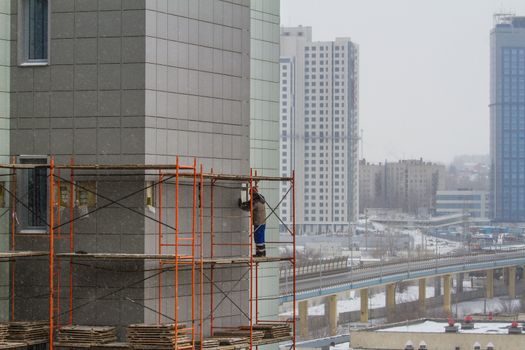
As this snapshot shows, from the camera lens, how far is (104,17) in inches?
860

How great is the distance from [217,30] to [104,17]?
2291 mm

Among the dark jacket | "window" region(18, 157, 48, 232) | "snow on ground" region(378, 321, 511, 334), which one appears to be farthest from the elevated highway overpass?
"window" region(18, 157, 48, 232)

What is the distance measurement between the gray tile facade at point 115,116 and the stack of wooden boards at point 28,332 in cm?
45

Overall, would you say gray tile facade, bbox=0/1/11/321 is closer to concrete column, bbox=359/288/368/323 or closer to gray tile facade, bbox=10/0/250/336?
gray tile facade, bbox=10/0/250/336

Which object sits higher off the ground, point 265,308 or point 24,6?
point 24,6

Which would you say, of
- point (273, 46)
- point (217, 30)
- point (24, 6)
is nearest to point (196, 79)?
point (217, 30)

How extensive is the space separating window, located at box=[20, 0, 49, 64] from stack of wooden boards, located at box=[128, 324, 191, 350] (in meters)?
4.94

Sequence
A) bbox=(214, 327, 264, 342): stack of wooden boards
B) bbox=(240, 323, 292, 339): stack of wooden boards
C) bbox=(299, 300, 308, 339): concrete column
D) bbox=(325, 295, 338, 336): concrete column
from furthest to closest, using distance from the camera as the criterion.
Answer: bbox=(325, 295, 338, 336): concrete column, bbox=(299, 300, 308, 339): concrete column, bbox=(240, 323, 292, 339): stack of wooden boards, bbox=(214, 327, 264, 342): stack of wooden boards

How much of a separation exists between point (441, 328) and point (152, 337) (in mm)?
74576

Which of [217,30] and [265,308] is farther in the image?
[265,308]

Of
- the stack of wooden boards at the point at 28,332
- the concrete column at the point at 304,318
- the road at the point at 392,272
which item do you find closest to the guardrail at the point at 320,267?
the road at the point at 392,272

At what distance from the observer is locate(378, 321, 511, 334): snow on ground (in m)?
89.7

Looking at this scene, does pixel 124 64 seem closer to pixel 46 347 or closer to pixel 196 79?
pixel 196 79

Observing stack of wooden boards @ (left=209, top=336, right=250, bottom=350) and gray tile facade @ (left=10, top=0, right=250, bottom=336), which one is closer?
gray tile facade @ (left=10, top=0, right=250, bottom=336)
